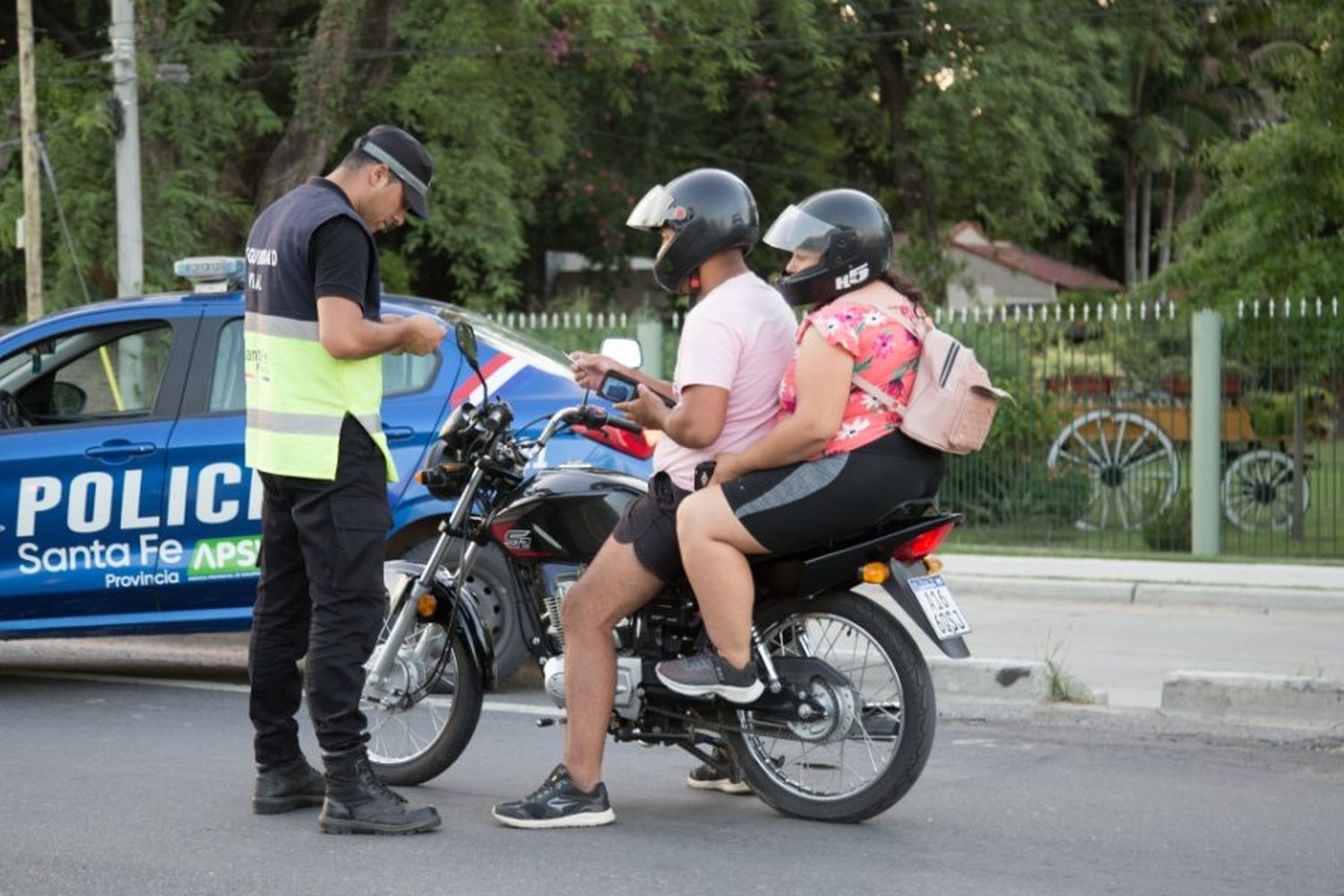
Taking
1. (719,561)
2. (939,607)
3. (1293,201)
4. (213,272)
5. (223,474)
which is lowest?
(939,607)

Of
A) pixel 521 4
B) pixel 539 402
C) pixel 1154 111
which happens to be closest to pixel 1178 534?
pixel 539 402

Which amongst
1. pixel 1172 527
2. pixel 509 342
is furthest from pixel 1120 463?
pixel 509 342

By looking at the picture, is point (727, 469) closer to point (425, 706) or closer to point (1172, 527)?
point (425, 706)

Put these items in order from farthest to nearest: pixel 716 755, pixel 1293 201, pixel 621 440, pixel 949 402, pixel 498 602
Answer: pixel 1293 201 < pixel 498 602 < pixel 621 440 < pixel 716 755 < pixel 949 402

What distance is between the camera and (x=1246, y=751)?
24.6 feet

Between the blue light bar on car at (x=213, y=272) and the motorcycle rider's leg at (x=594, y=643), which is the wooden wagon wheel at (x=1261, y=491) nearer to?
the blue light bar on car at (x=213, y=272)

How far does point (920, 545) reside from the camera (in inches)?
233

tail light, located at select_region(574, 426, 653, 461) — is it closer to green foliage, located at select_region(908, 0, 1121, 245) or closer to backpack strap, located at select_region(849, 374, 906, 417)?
backpack strap, located at select_region(849, 374, 906, 417)

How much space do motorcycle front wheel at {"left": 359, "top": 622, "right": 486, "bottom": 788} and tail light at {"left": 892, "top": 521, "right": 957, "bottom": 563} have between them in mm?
1340

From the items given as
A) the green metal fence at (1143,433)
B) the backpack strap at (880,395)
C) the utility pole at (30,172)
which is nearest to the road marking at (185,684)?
the backpack strap at (880,395)

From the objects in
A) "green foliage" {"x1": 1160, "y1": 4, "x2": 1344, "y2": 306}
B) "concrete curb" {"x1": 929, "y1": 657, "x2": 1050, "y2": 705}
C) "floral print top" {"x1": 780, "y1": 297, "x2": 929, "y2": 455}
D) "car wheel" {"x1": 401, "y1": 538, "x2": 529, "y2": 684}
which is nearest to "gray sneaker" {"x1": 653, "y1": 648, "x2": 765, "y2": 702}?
"floral print top" {"x1": 780, "y1": 297, "x2": 929, "y2": 455}

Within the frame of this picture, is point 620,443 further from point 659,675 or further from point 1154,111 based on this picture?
point 1154,111

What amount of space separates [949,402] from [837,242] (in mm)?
547

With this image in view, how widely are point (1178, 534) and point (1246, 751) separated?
8872mm
